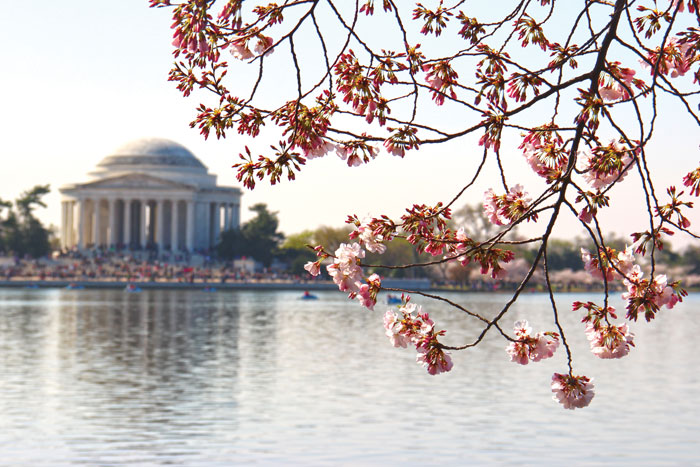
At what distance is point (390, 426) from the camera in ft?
113

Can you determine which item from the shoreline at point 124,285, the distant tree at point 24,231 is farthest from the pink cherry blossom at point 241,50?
the distant tree at point 24,231

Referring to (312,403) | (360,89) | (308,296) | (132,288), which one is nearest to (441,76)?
(360,89)

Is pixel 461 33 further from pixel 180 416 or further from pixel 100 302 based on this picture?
pixel 100 302

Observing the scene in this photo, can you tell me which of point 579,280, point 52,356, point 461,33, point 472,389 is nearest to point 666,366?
point 472,389

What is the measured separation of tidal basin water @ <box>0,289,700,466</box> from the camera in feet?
98.6

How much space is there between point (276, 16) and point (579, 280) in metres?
191

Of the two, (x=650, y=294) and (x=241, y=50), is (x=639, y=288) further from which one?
(x=241, y=50)

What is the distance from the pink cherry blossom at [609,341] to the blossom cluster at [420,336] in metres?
1.30

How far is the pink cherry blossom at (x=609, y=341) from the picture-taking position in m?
11.7

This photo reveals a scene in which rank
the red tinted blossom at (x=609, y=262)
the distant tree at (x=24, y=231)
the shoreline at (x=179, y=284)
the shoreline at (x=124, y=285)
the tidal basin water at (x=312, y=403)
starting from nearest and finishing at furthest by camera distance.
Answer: the red tinted blossom at (x=609, y=262) < the tidal basin water at (x=312, y=403) < the shoreline at (x=124, y=285) < the shoreline at (x=179, y=284) < the distant tree at (x=24, y=231)

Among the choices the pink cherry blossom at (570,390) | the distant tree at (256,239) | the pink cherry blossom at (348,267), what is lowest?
the pink cherry blossom at (570,390)

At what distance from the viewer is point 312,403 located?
129ft

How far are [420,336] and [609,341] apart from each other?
1.65m

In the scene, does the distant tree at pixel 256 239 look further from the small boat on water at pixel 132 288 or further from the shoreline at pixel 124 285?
the small boat on water at pixel 132 288
